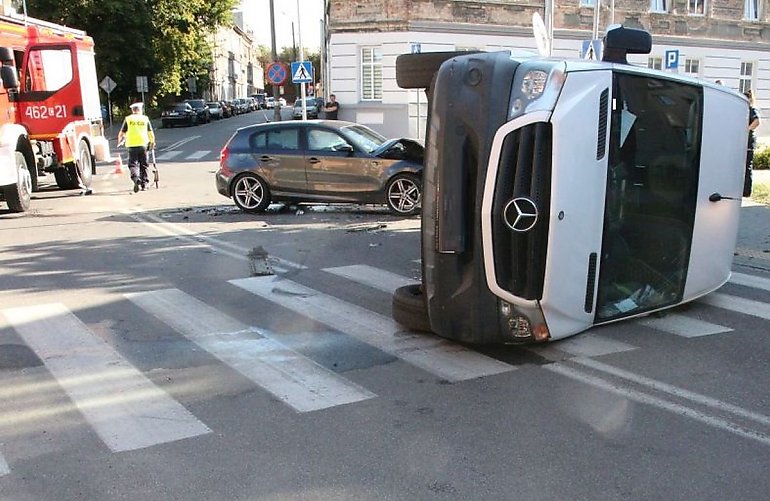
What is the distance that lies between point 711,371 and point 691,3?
32717 millimetres

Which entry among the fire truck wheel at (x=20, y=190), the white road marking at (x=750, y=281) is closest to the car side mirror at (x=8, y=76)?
the fire truck wheel at (x=20, y=190)

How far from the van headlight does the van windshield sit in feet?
1.82

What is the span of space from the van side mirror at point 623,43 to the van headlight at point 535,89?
129 centimetres

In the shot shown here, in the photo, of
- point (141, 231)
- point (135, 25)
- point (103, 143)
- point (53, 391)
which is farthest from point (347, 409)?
point (135, 25)

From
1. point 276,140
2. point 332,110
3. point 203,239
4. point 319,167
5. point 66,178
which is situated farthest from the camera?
point 332,110

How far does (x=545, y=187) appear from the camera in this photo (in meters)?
4.96

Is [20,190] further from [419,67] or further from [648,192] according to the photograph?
[648,192]

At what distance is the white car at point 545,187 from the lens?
16.1 ft

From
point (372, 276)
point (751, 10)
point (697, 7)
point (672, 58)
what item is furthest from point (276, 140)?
point (751, 10)

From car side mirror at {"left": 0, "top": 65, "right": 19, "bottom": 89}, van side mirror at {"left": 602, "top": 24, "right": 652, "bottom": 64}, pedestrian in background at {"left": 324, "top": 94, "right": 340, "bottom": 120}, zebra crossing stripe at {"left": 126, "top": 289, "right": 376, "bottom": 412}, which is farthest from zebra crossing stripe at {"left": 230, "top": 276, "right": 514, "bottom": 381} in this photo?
pedestrian in background at {"left": 324, "top": 94, "right": 340, "bottom": 120}

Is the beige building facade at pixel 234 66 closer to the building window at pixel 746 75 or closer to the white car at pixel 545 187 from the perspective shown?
the building window at pixel 746 75

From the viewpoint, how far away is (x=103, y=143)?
717 inches

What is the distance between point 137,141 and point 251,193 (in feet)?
14.8

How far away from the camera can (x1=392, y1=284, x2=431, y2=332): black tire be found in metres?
5.90
